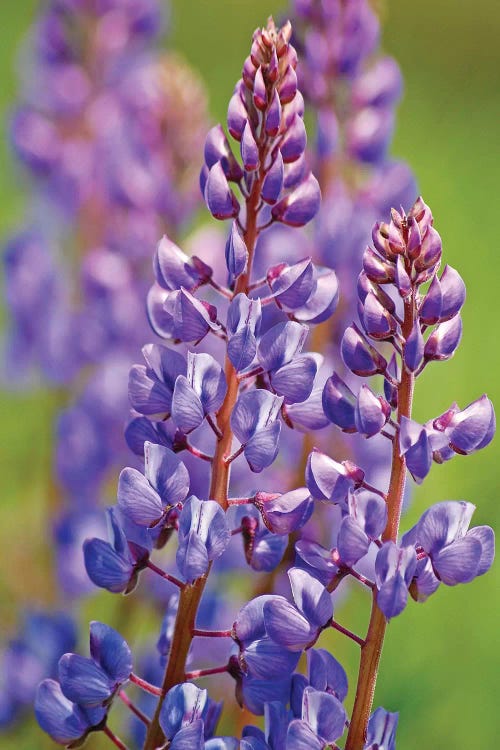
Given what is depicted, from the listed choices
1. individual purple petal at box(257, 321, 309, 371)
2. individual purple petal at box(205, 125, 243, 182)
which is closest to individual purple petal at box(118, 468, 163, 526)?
individual purple petal at box(257, 321, 309, 371)

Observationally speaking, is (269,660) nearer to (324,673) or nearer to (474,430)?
(324,673)

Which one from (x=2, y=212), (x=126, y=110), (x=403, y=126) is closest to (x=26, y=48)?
(x=126, y=110)

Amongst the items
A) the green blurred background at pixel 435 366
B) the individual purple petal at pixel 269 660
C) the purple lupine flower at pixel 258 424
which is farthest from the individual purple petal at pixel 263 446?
the green blurred background at pixel 435 366

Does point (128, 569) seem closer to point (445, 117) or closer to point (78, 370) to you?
point (78, 370)

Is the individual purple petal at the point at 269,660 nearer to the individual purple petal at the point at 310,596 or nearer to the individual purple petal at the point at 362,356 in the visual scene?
the individual purple petal at the point at 310,596

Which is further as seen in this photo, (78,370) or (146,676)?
(78,370)

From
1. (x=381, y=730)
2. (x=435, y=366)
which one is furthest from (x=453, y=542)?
(x=435, y=366)
